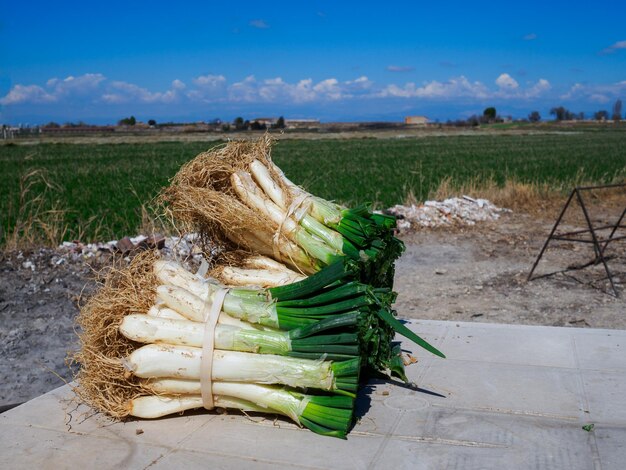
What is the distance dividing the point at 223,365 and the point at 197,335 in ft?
0.68

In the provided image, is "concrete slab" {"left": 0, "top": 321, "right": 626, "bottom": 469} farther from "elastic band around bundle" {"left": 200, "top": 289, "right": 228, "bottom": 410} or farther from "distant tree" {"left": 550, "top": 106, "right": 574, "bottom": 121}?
"distant tree" {"left": 550, "top": 106, "right": 574, "bottom": 121}

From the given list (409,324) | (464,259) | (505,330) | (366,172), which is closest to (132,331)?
(409,324)

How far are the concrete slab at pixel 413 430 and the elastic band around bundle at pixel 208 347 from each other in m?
0.19

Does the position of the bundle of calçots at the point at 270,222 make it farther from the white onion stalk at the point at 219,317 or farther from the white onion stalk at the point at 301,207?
the white onion stalk at the point at 219,317

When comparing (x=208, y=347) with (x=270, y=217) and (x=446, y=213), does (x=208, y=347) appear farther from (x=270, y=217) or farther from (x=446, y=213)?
(x=446, y=213)

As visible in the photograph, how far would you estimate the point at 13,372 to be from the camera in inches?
222

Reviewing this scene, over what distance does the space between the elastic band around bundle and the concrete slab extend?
0.19 meters

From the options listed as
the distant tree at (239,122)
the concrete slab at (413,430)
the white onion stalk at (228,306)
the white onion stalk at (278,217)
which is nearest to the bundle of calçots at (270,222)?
the white onion stalk at (278,217)

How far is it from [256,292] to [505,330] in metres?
2.42

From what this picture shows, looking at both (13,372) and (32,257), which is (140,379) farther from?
(32,257)

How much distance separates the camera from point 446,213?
1334 centimetres

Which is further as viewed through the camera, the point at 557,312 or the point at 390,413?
the point at 557,312

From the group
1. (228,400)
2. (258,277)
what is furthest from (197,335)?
(258,277)

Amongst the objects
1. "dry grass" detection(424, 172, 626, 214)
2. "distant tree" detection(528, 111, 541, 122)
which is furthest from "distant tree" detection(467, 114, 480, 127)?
"dry grass" detection(424, 172, 626, 214)
